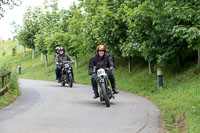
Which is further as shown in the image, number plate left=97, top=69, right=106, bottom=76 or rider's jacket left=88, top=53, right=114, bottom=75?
rider's jacket left=88, top=53, right=114, bottom=75

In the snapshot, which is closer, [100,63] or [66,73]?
[100,63]

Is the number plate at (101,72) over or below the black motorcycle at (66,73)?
over

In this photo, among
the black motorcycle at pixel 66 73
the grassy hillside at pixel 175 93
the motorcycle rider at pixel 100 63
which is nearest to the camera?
the grassy hillside at pixel 175 93

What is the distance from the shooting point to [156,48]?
13.9 meters

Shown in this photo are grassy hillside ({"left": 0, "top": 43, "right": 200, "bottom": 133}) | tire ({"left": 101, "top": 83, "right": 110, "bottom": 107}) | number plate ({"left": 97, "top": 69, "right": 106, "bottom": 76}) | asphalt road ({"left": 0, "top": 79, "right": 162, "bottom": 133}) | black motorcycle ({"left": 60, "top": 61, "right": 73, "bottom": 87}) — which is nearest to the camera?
asphalt road ({"left": 0, "top": 79, "right": 162, "bottom": 133})

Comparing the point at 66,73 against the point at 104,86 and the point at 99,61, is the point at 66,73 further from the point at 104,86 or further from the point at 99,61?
the point at 104,86

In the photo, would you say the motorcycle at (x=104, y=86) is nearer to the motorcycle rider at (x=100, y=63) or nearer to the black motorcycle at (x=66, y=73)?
the motorcycle rider at (x=100, y=63)

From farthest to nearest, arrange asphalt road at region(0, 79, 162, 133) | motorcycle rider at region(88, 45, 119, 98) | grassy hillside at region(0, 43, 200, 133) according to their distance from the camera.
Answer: motorcycle rider at region(88, 45, 119, 98) < grassy hillside at region(0, 43, 200, 133) < asphalt road at region(0, 79, 162, 133)

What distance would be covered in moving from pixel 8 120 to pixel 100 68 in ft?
10.9

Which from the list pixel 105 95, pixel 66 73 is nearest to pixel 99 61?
pixel 105 95

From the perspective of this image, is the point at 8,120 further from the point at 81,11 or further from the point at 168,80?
the point at 81,11

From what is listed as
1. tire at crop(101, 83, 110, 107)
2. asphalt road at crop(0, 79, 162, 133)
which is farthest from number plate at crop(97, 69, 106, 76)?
asphalt road at crop(0, 79, 162, 133)

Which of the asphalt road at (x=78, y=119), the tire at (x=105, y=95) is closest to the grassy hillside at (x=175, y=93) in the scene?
the asphalt road at (x=78, y=119)

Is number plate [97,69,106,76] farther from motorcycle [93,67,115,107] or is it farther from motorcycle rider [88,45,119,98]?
motorcycle rider [88,45,119,98]
